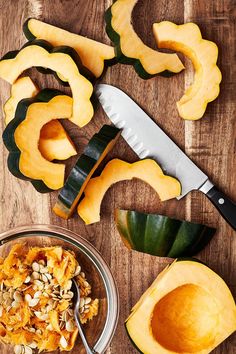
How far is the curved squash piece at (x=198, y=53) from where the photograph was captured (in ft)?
4.91

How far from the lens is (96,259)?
158cm

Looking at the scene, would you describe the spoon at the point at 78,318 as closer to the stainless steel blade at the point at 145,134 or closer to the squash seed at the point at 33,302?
the squash seed at the point at 33,302

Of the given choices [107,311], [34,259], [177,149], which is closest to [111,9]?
[177,149]

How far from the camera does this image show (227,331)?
147 centimetres

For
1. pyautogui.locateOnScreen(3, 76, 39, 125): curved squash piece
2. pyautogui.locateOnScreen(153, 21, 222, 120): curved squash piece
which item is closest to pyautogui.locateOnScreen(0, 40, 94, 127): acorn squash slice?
pyautogui.locateOnScreen(3, 76, 39, 125): curved squash piece

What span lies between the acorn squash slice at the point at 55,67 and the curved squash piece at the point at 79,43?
43mm

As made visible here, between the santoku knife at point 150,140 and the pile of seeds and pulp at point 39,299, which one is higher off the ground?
the santoku knife at point 150,140

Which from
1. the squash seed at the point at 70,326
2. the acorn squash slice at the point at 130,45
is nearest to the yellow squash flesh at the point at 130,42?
the acorn squash slice at the point at 130,45

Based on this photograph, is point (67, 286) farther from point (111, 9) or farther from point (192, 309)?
point (111, 9)

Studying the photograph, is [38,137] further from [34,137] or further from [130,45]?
[130,45]

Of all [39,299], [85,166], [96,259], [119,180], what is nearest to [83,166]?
[85,166]

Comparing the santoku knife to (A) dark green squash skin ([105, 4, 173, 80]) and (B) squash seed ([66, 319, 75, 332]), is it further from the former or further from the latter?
(B) squash seed ([66, 319, 75, 332])

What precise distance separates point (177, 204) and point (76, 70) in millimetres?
459

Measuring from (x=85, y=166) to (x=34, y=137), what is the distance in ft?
0.50
